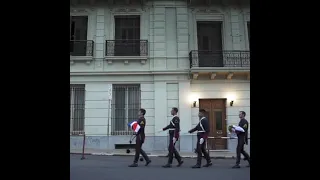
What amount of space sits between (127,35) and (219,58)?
512 cm

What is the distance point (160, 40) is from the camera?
710 inches

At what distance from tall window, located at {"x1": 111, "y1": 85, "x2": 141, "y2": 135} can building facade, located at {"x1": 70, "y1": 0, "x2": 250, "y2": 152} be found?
52 millimetres

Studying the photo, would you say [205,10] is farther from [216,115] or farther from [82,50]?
[82,50]

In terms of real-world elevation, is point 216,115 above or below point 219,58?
below

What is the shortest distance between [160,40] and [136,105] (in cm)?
369

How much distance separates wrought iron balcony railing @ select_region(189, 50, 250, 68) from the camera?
57.7ft

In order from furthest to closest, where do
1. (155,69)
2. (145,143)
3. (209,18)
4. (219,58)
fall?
(209,18) → (219,58) → (155,69) → (145,143)

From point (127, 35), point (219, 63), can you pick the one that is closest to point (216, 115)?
point (219, 63)

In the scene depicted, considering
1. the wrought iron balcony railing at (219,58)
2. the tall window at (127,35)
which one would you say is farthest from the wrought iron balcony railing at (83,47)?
the wrought iron balcony railing at (219,58)

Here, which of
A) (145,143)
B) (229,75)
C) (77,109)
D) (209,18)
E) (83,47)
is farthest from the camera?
(209,18)

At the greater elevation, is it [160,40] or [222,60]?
[160,40]

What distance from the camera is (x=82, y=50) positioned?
18156mm
